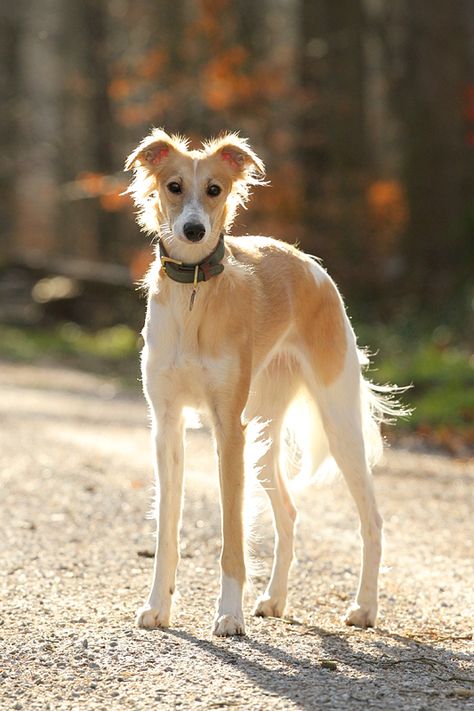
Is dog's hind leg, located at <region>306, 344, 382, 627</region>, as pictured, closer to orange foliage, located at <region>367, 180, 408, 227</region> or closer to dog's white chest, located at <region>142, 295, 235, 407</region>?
dog's white chest, located at <region>142, 295, 235, 407</region>

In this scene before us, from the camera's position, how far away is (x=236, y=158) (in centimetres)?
517

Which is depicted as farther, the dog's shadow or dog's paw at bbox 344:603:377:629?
dog's paw at bbox 344:603:377:629

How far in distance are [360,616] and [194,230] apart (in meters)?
1.86

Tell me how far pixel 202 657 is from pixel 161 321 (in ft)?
4.56

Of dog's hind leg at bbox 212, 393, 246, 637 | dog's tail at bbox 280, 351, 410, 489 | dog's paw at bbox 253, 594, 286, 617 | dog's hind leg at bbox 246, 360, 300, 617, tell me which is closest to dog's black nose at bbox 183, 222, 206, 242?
dog's hind leg at bbox 212, 393, 246, 637

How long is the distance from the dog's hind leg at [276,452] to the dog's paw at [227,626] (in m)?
0.66

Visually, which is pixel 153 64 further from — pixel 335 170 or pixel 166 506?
pixel 166 506

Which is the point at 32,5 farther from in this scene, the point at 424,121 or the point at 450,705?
the point at 450,705

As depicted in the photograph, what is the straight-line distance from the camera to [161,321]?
4.96 meters

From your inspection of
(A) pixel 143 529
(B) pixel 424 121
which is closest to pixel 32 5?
(B) pixel 424 121

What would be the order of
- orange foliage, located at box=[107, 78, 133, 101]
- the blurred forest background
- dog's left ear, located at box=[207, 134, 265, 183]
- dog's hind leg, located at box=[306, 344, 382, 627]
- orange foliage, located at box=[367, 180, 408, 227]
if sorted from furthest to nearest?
orange foliage, located at box=[107, 78, 133, 101] → orange foliage, located at box=[367, 180, 408, 227] → the blurred forest background → dog's hind leg, located at box=[306, 344, 382, 627] → dog's left ear, located at box=[207, 134, 265, 183]

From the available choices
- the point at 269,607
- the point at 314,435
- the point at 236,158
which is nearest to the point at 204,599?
the point at 269,607

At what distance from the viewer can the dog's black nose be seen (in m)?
4.77

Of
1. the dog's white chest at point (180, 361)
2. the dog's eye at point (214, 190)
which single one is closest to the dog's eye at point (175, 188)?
the dog's eye at point (214, 190)
